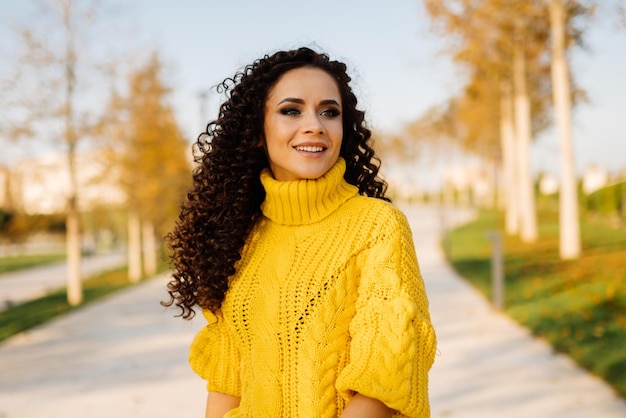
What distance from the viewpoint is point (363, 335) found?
1527 mm

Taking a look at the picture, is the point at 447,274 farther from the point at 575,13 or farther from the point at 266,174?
the point at 266,174

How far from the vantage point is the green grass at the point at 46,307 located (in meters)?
10.0

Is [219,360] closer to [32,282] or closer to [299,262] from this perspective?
[299,262]

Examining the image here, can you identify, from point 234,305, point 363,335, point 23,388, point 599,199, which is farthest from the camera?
point 599,199

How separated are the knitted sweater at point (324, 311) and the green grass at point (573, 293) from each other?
4161mm

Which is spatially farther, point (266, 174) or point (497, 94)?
point (497, 94)

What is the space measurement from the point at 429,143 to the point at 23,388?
6034 cm

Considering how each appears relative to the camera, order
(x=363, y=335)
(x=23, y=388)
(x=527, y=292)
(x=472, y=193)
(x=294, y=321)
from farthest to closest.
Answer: (x=472, y=193)
(x=527, y=292)
(x=23, y=388)
(x=294, y=321)
(x=363, y=335)

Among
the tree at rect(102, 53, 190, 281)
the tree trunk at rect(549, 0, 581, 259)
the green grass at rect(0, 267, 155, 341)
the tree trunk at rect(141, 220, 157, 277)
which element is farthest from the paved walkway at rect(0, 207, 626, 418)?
the tree trunk at rect(141, 220, 157, 277)

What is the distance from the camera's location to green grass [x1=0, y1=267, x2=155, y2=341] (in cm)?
1004

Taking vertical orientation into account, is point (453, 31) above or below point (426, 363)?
above

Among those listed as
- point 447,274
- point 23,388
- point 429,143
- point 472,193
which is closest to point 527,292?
point 447,274

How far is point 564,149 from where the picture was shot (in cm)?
1363

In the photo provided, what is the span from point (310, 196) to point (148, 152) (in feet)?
47.3
